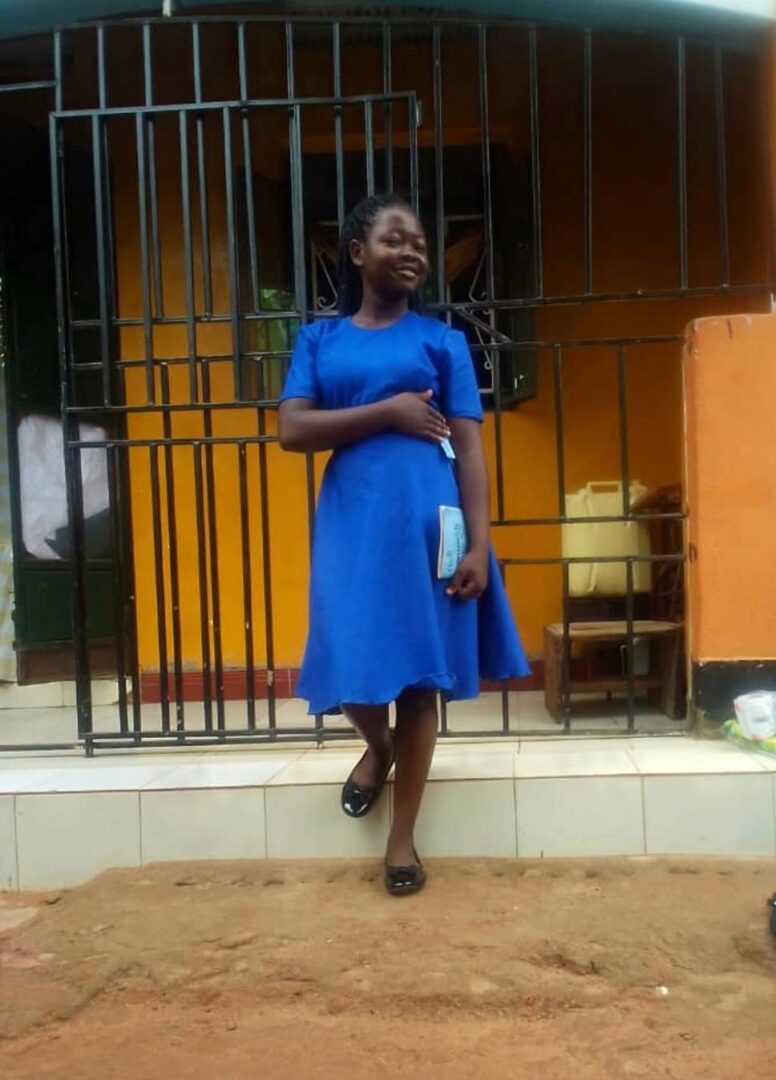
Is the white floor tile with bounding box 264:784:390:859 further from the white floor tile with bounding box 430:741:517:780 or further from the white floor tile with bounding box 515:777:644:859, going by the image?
the white floor tile with bounding box 515:777:644:859

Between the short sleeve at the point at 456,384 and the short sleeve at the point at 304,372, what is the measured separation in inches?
13.3

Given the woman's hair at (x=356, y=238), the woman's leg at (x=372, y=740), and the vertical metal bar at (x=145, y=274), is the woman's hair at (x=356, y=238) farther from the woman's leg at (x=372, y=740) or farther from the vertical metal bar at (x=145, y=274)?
the woman's leg at (x=372, y=740)

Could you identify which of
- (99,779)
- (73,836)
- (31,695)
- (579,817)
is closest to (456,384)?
(579,817)

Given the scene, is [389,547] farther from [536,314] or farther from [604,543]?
[536,314]

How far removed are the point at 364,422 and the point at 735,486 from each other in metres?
1.31

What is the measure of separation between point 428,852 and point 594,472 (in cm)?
236

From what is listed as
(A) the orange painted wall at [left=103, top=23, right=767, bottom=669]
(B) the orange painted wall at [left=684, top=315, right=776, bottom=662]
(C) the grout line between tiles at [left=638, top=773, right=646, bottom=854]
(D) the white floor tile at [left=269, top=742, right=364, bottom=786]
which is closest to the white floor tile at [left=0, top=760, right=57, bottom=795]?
(D) the white floor tile at [left=269, top=742, right=364, bottom=786]

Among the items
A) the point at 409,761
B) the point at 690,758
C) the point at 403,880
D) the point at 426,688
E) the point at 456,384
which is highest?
the point at 456,384

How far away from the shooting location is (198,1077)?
191cm

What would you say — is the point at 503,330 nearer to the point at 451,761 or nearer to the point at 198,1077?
the point at 451,761

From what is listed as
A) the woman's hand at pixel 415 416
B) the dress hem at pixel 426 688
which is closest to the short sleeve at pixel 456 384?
the woman's hand at pixel 415 416

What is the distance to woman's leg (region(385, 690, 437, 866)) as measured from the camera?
2.57 metres

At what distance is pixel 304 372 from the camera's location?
2623mm

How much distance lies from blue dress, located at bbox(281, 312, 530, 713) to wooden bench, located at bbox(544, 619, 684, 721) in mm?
1178
